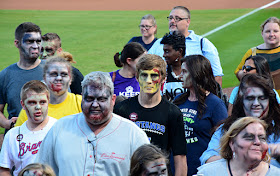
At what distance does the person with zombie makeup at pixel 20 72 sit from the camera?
6680 millimetres

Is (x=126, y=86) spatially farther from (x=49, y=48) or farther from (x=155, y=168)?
(x=155, y=168)

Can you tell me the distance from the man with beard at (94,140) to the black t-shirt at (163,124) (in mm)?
823

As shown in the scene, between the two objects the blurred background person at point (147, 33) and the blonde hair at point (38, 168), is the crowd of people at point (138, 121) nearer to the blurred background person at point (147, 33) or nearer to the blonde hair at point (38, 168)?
the blonde hair at point (38, 168)

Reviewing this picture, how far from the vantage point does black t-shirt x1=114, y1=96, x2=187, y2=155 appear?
16.9ft

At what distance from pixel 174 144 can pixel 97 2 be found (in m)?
25.9

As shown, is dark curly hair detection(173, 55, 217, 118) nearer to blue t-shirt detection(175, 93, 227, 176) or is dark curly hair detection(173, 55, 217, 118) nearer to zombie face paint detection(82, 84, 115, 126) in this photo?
blue t-shirt detection(175, 93, 227, 176)

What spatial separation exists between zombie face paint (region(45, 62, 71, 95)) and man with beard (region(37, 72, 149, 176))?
1391mm

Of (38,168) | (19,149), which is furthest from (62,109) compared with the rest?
(38,168)

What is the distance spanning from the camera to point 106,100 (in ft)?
14.6

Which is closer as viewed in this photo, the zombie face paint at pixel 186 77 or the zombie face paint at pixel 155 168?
the zombie face paint at pixel 155 168

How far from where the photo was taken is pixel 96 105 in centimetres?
439

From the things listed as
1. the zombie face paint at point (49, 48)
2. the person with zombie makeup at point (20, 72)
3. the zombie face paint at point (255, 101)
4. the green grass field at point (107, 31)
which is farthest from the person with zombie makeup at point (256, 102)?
the green grass field at point (107, 31)

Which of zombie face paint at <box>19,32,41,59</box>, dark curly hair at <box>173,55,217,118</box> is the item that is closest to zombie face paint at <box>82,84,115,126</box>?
dark curly hair at <box>173,55,217,118</box>

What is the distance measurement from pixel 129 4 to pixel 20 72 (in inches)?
901
